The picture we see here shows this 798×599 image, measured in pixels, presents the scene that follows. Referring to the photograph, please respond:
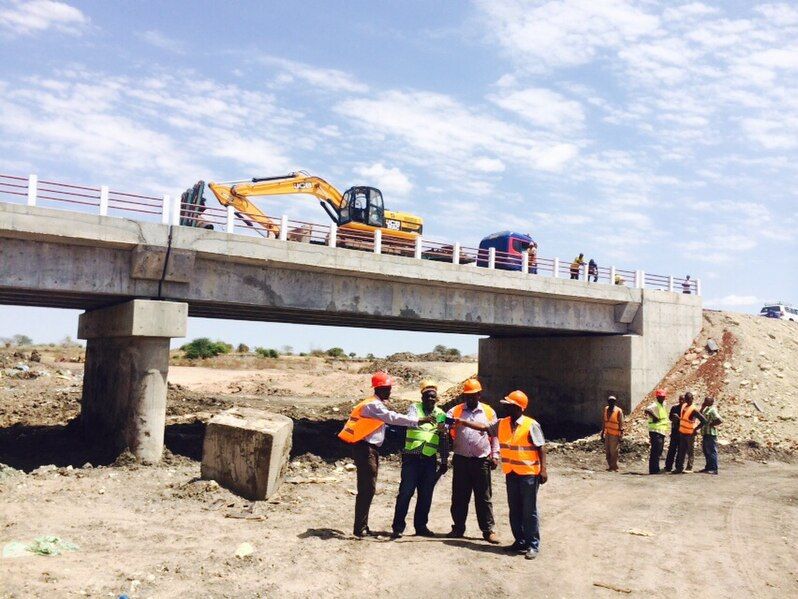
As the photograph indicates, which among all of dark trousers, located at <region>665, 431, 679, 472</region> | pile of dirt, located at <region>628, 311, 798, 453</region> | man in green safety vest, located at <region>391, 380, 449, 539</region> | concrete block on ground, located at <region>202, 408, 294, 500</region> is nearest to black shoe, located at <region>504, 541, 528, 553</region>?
man in green safety vest, located at <region>391, 380, 449, 539</region>

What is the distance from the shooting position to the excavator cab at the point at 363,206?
2275cm

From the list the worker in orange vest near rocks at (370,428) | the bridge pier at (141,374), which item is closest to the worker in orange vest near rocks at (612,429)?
the worker in orange vest near rocks at (370,428)

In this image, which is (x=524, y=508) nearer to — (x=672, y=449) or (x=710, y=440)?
(x=672, y=449)

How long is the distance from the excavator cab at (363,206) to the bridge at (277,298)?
8.00 feet

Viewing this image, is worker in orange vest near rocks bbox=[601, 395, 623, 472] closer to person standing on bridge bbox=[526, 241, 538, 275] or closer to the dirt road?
the dirt road

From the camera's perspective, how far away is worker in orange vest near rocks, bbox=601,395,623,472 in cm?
1522

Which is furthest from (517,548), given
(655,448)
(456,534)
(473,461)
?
(655,448)

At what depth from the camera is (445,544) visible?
8219mm

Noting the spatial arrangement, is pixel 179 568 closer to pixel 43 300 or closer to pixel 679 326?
pixel 43 300

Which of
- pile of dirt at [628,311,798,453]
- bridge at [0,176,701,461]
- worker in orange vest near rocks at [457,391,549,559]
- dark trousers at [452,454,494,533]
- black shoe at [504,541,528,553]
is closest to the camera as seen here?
worker in orange vest near rocks at [457,391,549,559]

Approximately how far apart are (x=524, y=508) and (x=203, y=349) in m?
55.6

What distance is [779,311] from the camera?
38.5 meters

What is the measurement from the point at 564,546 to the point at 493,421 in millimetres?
1778

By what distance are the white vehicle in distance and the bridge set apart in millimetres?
15300
